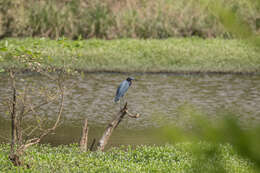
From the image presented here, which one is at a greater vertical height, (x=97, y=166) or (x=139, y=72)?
(x=97, y=166)

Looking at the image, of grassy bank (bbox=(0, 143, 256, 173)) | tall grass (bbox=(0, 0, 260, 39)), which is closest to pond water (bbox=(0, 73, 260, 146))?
grassy bank (bbox=(0, 143, 256, 173))

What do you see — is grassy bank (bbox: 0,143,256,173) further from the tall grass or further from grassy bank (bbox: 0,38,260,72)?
the tall grass

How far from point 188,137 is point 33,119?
1109 centimetres

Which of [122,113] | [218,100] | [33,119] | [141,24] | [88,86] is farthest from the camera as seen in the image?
[141,24]

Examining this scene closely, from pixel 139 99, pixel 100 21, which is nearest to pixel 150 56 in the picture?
pixel 100 21

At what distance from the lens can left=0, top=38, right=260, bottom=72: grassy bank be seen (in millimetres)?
18516

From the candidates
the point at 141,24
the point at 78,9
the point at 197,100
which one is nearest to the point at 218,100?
the point at 197,100

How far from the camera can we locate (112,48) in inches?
790

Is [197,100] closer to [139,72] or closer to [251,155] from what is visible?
[139,72]

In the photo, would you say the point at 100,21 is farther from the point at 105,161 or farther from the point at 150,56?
the point at 105,161

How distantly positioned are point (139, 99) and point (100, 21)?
8.55 metres

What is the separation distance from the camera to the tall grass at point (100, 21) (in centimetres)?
2216

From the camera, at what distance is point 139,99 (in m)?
14.2

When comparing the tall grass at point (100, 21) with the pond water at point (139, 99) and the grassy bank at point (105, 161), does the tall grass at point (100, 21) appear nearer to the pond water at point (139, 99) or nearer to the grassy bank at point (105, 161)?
the pond water at point (139, 99)
